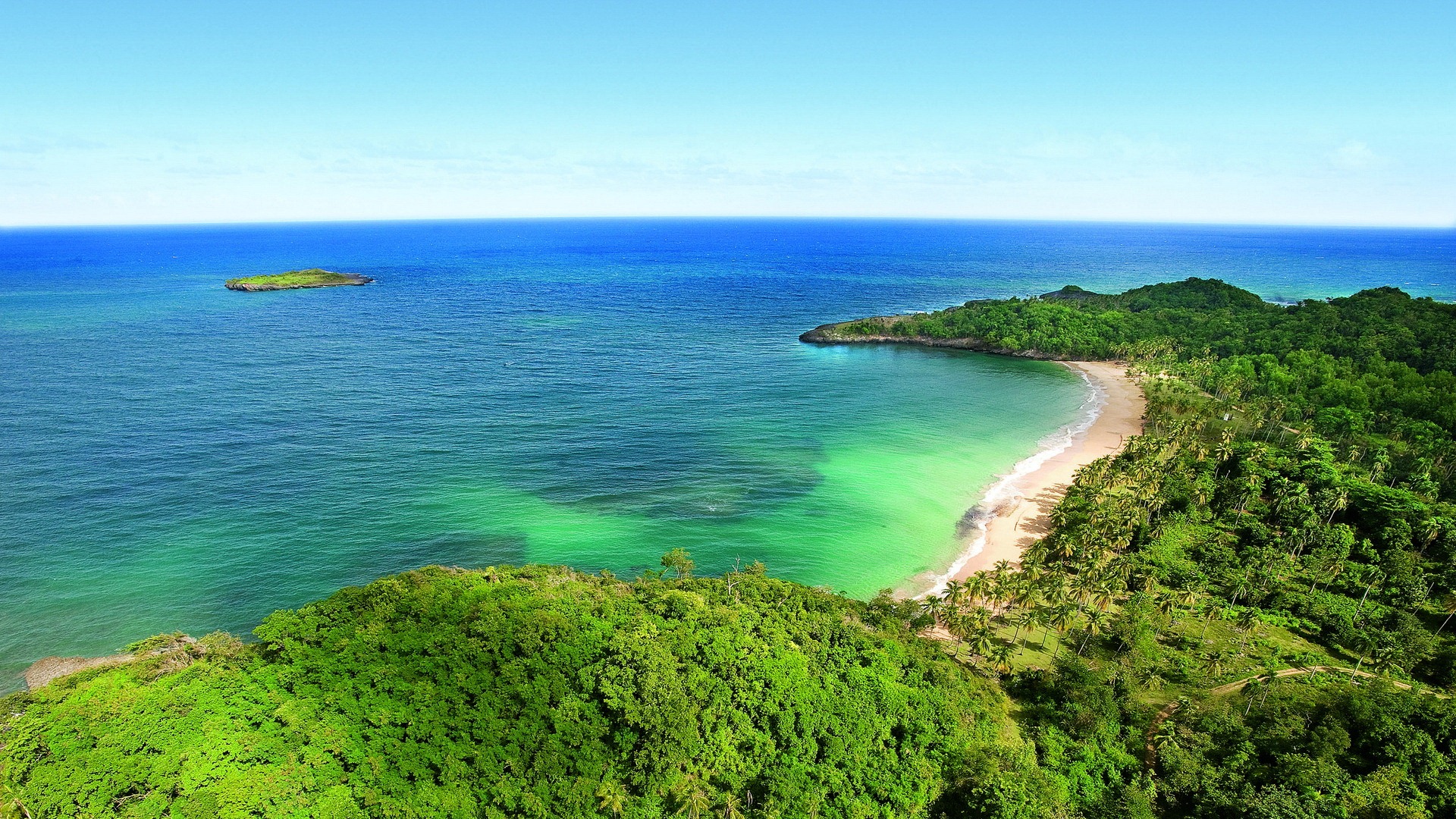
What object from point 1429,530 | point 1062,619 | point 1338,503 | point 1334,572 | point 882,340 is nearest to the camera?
point 1062,619

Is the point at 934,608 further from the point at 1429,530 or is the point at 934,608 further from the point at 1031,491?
the point at 1429,530

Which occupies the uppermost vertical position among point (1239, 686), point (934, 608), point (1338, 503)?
point (1338, 503)

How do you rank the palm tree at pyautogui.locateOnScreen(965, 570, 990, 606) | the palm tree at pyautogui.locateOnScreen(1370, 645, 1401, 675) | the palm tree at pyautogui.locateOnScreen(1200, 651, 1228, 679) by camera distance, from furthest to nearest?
1. the palm tree at pyautogui.locateOnScreen(965, 570, 990, 606)
2. the palm tree at pyautogui.locateOnScreen(1370, 645, 1401, 675)
3. the palm tree at pyautogui.locateOnScreen(1200, 651, 1228, 679)

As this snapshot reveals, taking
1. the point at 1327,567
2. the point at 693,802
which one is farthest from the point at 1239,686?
the point at 693,802

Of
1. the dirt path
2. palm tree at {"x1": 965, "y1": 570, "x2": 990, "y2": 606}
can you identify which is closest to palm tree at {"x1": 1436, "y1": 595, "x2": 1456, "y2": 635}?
the dirt path

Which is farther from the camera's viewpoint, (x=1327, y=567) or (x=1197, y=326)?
(x=1197, y=326)

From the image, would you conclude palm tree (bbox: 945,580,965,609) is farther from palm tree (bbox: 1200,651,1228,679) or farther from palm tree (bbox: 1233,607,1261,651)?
palm tree (bbox: 1233,607,1261,651)
